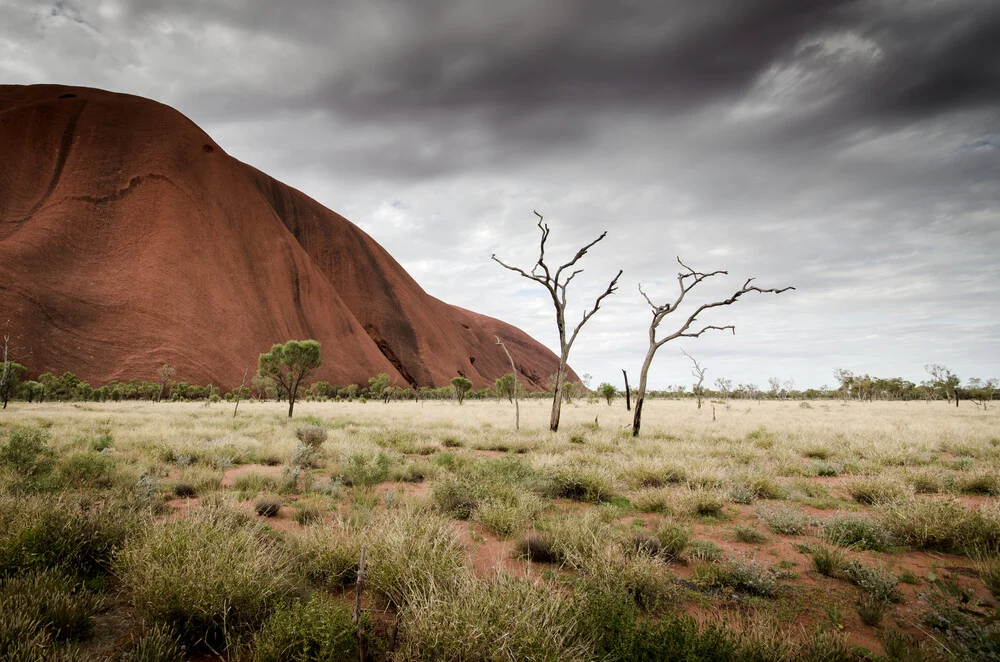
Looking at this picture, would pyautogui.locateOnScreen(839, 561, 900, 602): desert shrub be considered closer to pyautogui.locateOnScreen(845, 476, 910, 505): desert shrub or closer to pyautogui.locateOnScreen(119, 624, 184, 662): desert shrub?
pyautogui.locateOnScreen(845, 476, 910, 505): desert shrub

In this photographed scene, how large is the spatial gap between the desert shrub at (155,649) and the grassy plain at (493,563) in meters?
0.02

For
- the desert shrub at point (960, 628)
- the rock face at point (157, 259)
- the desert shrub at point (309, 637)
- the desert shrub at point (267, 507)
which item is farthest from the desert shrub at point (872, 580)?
the rock face at point (157, 259)

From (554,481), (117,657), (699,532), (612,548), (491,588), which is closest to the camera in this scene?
(117,657)

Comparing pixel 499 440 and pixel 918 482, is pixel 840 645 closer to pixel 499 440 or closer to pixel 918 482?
pixel 918 482

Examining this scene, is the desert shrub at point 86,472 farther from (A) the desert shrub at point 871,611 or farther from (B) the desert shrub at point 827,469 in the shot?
(B) the desert shrub at point 827,469

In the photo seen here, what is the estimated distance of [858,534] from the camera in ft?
18.8

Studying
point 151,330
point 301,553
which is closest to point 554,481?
point 301,553

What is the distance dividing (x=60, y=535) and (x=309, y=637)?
339 centimetres

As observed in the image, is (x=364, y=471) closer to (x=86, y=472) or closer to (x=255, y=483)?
(x=255, y=483)

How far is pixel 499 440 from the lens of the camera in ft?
46.4

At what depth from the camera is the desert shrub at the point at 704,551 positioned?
5.16 meters

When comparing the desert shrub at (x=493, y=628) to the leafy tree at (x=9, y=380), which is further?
the leafy tree at (x=9, y=380)

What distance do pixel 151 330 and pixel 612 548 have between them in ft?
215

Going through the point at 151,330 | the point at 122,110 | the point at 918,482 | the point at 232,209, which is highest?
the point at 122,110
